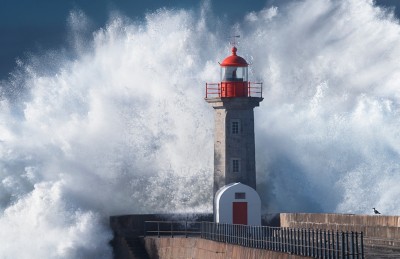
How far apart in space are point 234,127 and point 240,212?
2.04m

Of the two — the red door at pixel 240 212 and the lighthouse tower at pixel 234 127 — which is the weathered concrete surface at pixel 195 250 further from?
the lighthouse tower at pixel 234 127

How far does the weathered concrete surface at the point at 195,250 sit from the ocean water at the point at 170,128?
1134 millimetres

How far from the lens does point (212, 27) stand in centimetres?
4159

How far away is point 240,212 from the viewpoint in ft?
81.4

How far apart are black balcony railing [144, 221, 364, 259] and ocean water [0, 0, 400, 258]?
160 centimetres

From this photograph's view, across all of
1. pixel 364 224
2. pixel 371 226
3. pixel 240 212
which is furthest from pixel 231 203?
pixel 371 226

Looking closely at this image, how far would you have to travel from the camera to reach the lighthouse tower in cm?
2545

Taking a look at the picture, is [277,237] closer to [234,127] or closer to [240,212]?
[240,212]

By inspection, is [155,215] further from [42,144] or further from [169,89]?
[169,89]

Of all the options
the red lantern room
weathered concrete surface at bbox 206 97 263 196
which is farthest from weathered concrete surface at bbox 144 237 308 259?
the red lantern room

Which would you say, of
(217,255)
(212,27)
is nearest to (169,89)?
(212,27)

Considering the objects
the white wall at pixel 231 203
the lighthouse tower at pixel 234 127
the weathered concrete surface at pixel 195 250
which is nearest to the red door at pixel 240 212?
the white wall at pixel 231 203

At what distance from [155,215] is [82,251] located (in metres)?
2.03

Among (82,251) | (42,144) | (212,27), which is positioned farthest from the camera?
(212,27)
